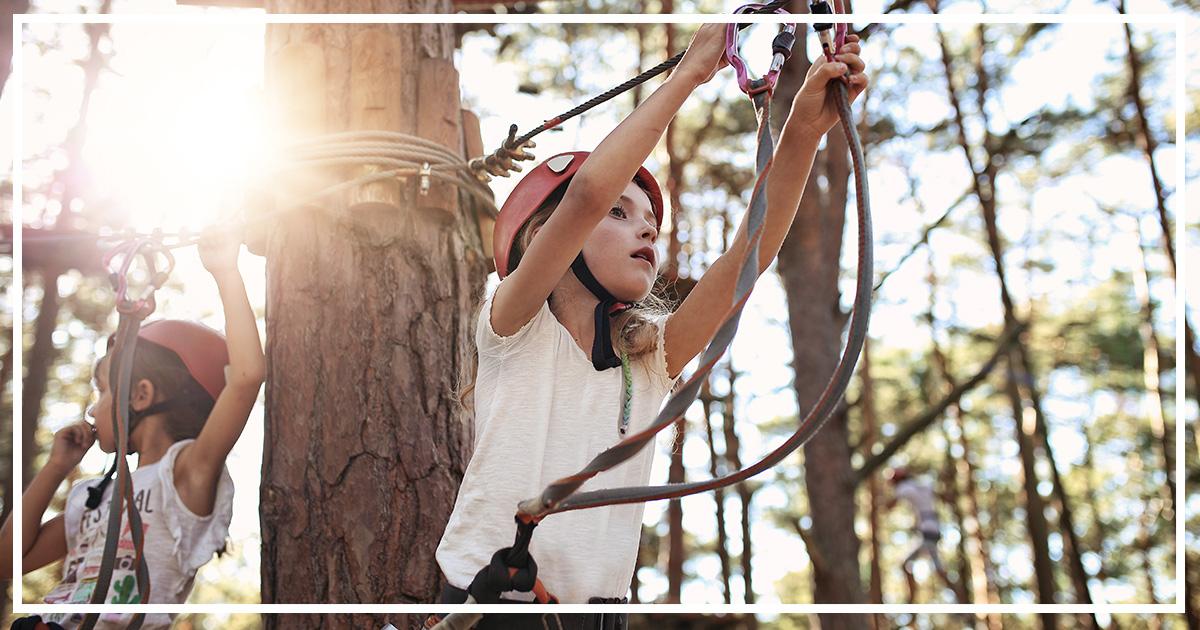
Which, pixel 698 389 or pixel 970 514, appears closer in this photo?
pixel 698 389

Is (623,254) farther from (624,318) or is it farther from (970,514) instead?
(970,514)

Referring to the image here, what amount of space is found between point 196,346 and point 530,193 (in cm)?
136

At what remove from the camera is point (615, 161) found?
1.51m

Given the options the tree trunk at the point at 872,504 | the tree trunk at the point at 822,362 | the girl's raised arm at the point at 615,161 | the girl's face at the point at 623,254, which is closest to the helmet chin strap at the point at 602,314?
the girl's face at the point at 623,254

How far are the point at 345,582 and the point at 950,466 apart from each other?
1641cm

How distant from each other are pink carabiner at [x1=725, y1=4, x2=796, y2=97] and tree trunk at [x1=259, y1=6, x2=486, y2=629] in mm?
833

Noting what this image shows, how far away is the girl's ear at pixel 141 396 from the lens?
2.67 meters

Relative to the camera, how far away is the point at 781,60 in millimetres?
1471

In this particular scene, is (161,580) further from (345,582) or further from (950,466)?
(950,466)

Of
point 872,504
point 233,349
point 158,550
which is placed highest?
point 233,349

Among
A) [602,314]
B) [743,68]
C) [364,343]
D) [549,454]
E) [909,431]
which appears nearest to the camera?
[743,68]

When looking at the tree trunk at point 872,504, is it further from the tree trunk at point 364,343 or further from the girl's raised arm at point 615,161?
the girl's raised arm at point 615,161

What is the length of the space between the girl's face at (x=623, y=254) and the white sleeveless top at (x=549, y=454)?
9 centimetres

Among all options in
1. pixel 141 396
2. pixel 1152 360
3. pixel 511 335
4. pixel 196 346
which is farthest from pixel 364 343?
pixel 1152 360
